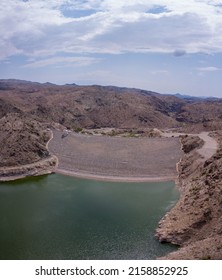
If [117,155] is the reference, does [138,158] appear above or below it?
below

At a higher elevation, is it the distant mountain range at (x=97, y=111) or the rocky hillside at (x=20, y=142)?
the distant mountain range at (x=97, y=111)

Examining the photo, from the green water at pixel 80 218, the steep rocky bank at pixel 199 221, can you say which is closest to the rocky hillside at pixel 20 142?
the green water at pixel 80 218

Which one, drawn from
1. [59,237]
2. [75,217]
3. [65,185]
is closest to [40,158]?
[65,185]

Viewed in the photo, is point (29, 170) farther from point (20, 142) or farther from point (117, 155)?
point (117, 155)

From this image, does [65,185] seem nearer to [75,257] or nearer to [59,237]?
[59,237]

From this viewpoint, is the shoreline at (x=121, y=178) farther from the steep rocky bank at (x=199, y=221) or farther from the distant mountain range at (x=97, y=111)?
the distant mountain range at (x=97, y=111)

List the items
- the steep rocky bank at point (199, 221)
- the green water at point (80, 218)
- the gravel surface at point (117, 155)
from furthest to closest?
the gravel surface at point (117, 155), the green water at point (80, 218), the steep rocky bank at point (199, 221)

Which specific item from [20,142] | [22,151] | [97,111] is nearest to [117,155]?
[22,151]

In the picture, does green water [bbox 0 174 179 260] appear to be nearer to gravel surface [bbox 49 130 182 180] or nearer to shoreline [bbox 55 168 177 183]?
shoreline [bbox 55 168 177 183]
